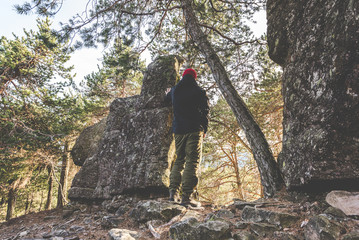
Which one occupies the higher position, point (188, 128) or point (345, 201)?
point (188, 128)

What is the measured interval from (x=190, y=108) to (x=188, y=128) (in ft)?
1.49

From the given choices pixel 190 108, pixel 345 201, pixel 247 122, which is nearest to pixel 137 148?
pixel 190 108

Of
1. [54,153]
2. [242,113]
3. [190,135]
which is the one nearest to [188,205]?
[190,135]

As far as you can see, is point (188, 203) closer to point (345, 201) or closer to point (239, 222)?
point (239, 222)

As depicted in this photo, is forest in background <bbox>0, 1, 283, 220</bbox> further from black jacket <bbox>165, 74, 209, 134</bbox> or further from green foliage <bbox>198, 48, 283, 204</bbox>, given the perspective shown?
black jacket <bbox>165, 74, 209, 134</bbox>

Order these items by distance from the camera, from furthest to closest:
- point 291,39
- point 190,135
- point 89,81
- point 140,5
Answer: point 89,81 < point 140,5 < point 190,135 < point 291,39

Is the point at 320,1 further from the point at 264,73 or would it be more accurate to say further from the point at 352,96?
the point at 264,73

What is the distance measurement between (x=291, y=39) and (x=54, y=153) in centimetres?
1166

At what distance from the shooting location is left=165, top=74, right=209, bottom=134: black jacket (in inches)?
158

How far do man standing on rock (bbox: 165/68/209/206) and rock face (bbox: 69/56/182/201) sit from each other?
0.71 m

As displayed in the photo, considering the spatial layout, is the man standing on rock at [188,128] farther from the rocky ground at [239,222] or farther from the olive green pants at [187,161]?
the rocky ground at [239,222]

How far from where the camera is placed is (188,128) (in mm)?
3977

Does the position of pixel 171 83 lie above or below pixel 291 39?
above

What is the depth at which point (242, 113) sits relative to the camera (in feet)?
13.9
